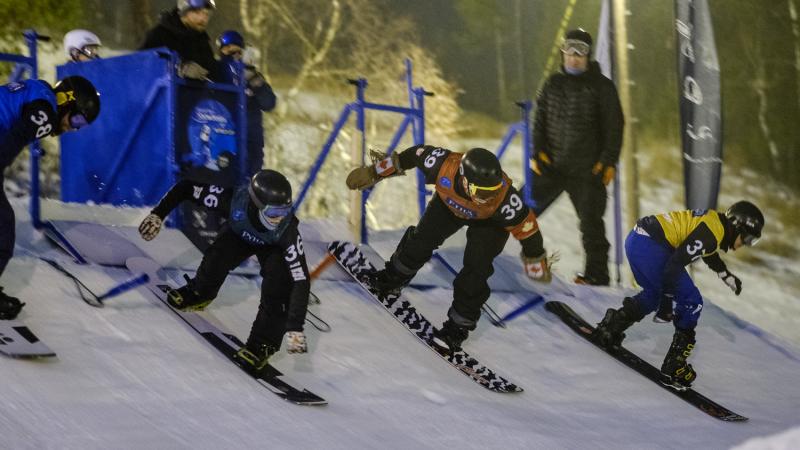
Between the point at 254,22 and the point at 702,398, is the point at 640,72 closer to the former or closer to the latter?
the point at 254,22

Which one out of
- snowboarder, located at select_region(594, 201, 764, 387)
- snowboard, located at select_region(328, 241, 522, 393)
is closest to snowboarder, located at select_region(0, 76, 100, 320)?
snowboard, located at select_region(328, 241, 522, 393)

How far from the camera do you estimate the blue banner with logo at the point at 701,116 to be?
364 inches

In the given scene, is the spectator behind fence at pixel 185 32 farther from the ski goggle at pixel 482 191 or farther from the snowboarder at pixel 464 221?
the ski goggle at pixel 482 191

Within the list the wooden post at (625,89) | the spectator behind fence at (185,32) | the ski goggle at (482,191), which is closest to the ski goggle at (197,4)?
the spectator behind fence at (185,32)

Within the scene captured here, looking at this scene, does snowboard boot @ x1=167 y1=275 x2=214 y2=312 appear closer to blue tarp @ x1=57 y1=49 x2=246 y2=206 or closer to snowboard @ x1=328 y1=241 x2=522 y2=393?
blue tarp @ x1=57 y1=49 x2=246 y2=206

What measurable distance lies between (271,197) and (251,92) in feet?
7.31

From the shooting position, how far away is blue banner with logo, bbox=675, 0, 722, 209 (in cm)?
926

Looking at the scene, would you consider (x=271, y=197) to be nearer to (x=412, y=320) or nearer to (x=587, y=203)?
(x=412, y=320)

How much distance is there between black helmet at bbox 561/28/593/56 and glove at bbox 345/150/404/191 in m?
2.46

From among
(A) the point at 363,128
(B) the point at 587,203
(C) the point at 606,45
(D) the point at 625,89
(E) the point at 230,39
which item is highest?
(D) the point at 625,89

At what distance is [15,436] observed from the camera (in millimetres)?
3436

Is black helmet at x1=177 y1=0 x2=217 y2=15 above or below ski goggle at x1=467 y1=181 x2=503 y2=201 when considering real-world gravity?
above

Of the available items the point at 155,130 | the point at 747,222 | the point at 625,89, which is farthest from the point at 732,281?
the point at 625,89

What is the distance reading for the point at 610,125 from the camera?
784 centimetres
